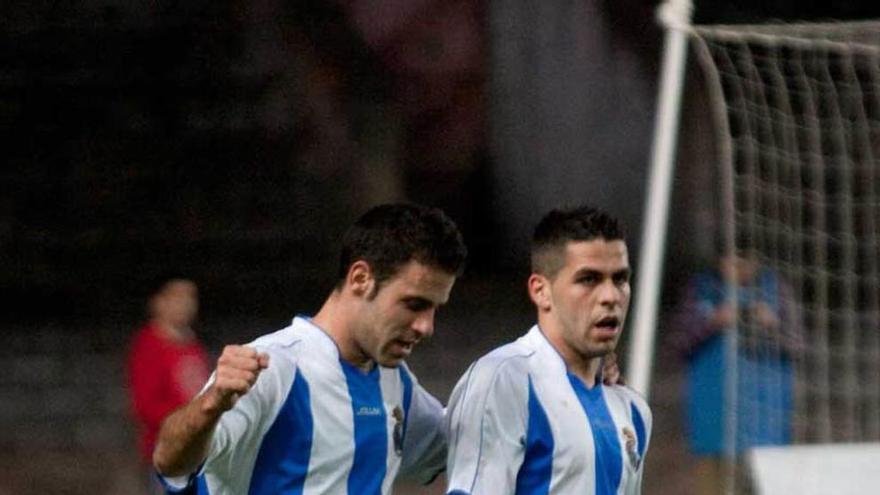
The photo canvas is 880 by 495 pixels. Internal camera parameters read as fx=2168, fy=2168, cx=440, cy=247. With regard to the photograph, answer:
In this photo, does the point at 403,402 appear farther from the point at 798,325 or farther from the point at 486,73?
the point at 486,73

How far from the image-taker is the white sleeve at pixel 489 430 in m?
4.47

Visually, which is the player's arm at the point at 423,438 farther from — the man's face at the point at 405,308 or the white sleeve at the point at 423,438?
the man's face at the point at 405,308

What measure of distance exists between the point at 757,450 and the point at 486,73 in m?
4.81

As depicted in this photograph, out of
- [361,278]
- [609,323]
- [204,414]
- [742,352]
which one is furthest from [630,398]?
[742,352]

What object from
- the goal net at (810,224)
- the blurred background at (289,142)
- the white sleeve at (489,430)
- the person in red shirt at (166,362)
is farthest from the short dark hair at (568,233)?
the blurred background at (289,142)

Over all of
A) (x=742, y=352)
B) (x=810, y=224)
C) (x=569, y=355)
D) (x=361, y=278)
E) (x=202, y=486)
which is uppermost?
(x=810, y=224)

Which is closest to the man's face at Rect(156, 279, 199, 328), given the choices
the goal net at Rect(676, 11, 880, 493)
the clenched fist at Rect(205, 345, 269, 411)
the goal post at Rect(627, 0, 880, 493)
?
the goal post at Rect(627, 0, 880, 493)

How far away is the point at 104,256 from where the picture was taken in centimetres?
1176

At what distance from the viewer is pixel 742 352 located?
8.02 m

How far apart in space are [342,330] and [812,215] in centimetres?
547

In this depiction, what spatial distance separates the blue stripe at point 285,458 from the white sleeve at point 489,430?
342mm

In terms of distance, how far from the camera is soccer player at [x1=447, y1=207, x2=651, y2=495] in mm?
4508

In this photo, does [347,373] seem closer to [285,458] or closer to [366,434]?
[366,434]

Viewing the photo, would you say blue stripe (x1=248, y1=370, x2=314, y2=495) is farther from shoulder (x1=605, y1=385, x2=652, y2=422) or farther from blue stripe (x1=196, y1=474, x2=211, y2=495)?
shoulder (x1=605, y1=385, x2=652, y2=422)
